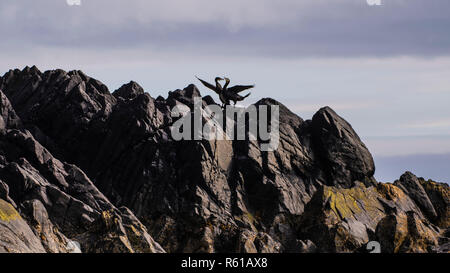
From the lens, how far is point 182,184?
3629 inches

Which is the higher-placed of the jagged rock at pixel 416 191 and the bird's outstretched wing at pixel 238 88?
the bird's outstretched wing at pixel 238 88

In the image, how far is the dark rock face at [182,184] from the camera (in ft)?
268

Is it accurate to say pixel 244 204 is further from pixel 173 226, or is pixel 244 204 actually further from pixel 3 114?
pixel 3 114

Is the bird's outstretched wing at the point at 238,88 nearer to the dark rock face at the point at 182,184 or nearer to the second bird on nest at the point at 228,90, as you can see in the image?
the second bird on nest at the point at 228,90

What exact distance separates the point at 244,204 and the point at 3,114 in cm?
3140

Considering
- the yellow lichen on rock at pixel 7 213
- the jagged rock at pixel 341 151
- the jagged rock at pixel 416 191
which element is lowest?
the jagged rock at pixel 416 191

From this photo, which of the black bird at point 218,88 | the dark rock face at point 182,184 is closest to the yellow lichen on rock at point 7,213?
the dark rock face at point 182,184

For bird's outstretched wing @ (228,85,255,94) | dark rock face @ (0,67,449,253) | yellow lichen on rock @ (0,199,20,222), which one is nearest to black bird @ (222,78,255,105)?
bird's outstretched wing @ (228,85,255,94)

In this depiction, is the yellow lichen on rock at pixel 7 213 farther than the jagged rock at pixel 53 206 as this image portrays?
No

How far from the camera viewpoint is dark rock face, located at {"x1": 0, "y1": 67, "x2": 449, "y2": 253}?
8162cm

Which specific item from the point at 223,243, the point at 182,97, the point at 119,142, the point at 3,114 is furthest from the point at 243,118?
the point at 3,114

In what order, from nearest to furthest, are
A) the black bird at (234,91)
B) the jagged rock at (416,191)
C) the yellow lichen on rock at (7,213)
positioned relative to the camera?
the yellow lichen on rock at (7,213) → the jagged rock at (416,191) → the black bird at (234,91)

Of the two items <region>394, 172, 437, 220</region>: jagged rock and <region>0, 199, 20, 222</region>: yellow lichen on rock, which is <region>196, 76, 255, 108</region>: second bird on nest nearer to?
<region>394, 172, 437, 220</region>: jagged rock

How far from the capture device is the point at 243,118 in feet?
332
